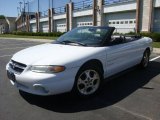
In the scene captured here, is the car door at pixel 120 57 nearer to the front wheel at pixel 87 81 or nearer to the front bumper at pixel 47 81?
the front wheel at pixel 87 81

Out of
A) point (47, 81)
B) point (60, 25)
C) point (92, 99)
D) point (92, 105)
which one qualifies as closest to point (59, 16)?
point (60, 25)

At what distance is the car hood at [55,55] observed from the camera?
4396mm

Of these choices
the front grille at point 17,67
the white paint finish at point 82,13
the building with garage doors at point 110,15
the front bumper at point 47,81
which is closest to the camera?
the front bumper at point 47,81

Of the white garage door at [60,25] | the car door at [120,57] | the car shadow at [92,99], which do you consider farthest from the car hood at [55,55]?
the white garage door at [60,25]

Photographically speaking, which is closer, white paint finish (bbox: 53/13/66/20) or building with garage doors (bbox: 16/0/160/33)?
building with garage doors (bbox: 16/0/160/33)

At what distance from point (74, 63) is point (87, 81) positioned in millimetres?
580

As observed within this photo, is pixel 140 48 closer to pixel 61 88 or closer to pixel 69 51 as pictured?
pixel 69 51

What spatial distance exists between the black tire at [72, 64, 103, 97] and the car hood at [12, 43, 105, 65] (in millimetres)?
294

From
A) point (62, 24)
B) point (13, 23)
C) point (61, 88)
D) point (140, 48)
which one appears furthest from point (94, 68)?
point (13, 23)

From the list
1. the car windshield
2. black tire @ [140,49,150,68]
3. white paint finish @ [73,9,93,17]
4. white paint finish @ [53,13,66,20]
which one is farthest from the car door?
white paint finish @ [53,13,66,20]

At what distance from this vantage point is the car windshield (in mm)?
5434

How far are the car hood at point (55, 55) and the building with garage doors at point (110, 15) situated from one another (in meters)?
19.1

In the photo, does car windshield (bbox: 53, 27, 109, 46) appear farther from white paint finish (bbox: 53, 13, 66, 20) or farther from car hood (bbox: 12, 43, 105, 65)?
white paint finish (bbox: 53, 13, 66, 20)

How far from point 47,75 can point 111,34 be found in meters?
2.18
